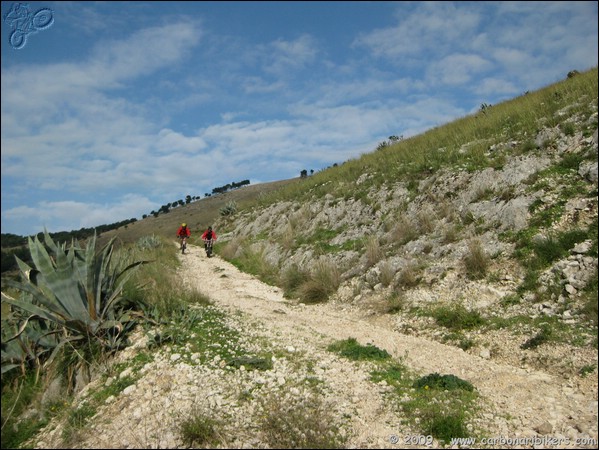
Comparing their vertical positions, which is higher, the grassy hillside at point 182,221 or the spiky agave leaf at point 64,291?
the grassy hillside at point 182,221

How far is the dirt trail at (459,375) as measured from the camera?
A: 14.1ft

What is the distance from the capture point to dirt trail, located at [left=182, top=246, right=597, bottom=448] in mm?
4301

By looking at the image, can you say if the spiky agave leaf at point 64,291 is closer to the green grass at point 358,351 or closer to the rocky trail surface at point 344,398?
the rocky trail surface at point 344,398

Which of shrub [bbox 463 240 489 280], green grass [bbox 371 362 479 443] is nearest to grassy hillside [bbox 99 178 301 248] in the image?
shrub [bbox 463 240 489 280]

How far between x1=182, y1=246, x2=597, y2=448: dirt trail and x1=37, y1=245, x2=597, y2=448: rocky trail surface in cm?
1

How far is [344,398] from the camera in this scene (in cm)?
515

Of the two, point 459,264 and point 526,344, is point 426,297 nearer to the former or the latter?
point 459,264

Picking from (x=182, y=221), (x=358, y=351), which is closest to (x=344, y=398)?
(x=358, y=351)

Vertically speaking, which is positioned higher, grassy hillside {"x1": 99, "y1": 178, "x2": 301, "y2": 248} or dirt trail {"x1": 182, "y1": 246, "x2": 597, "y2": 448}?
grassy hillside {"x1": 99, "y1": 178, "x2": 301, "y2": 248}

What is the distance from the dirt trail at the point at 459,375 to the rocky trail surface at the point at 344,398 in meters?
0.01

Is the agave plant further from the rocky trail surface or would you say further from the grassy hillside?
the grassy hillside

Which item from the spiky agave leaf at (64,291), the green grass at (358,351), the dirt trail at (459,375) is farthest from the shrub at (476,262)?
the spiky agave leaf at (64,291)

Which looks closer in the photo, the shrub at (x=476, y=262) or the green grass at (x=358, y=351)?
the green grass at (x=358, y=351)

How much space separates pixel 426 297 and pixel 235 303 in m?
4.53
